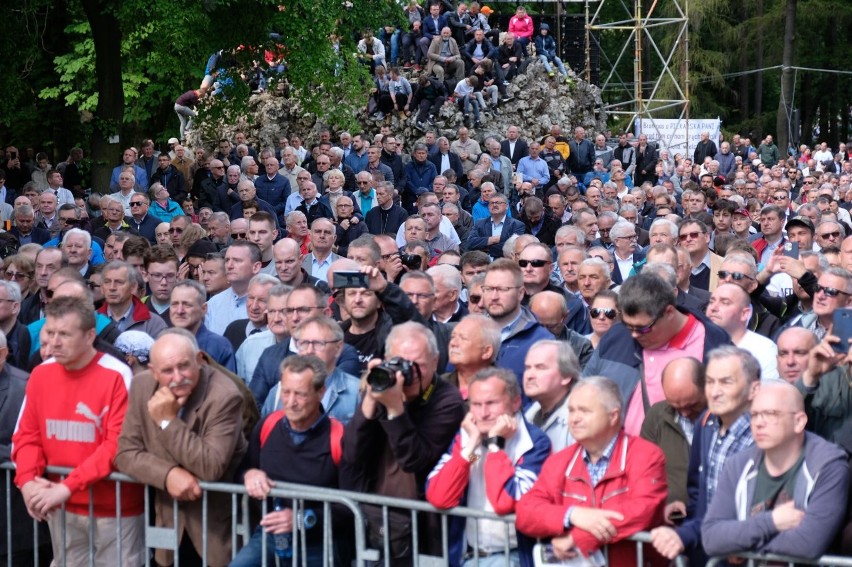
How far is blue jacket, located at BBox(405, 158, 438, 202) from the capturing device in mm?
20062

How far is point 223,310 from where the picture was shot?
9.38 m

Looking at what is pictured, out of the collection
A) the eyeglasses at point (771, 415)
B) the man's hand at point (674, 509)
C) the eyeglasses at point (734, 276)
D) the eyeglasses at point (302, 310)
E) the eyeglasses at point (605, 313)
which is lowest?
the man's hand at point (674, 509)

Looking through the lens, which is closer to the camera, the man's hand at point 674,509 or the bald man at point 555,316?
the man's hand at point 674,509

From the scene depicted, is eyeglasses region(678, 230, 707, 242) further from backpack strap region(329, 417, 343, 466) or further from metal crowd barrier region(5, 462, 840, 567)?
metal crowd barrier region(5, 462, 840, 567)

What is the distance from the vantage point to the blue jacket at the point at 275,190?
57.8ft

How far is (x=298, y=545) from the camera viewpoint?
5.95 m

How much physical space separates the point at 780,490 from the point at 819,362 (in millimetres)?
1198

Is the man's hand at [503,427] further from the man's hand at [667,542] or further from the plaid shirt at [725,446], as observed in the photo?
the plaid shirt at [725,446]

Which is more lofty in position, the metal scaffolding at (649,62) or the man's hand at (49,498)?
the metal scaffolding at (649,62)

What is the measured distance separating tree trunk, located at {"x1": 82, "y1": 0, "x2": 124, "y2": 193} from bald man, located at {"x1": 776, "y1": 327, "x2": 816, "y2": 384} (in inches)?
480

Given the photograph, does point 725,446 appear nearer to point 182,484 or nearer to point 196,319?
point 182,484

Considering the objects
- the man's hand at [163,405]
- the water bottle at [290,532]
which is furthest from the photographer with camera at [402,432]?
the man's hand at [163,405]

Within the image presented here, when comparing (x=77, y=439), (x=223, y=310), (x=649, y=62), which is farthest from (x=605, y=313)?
(x=649, y=62)

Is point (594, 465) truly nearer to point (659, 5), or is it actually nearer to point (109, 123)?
point (109, 123)
